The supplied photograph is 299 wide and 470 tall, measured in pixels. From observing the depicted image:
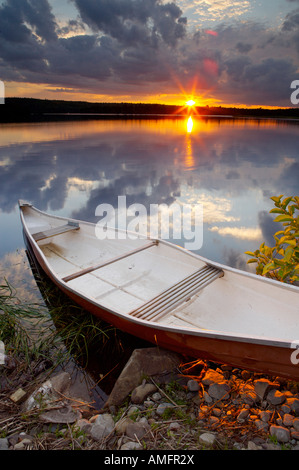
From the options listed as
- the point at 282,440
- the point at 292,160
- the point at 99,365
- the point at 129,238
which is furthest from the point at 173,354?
the point at 292,160

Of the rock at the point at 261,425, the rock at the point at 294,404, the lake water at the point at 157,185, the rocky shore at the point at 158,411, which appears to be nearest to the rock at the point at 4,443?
the rocky shore at the point at 158,411

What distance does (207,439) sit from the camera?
93.3 inches

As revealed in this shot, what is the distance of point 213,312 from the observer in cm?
376

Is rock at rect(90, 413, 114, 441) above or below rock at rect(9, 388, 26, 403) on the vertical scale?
above

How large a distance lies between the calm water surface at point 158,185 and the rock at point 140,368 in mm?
2905

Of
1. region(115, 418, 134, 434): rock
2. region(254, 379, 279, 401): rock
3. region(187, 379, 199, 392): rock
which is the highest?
region(254, 379, 279, 401): rock

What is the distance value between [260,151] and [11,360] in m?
22.3

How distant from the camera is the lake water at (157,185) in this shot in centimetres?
744

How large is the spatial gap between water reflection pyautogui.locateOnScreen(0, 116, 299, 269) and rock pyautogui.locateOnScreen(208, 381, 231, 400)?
356 centimetres

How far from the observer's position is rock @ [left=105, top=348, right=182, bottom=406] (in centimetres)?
301

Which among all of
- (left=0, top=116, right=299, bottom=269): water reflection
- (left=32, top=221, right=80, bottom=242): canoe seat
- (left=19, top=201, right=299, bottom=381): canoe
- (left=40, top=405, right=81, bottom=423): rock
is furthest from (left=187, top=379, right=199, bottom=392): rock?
(left=32, top=221, right=80, bottom=242): canoe seat

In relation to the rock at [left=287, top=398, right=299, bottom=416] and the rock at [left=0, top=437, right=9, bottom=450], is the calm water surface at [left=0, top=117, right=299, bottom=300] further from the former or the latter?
the rock at [left=287, top=398, right=299, bottom=416]

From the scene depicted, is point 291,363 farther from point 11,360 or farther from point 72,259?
point 72,259

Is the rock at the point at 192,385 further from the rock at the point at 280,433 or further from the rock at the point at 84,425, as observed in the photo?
the rock at the point at 84,425
